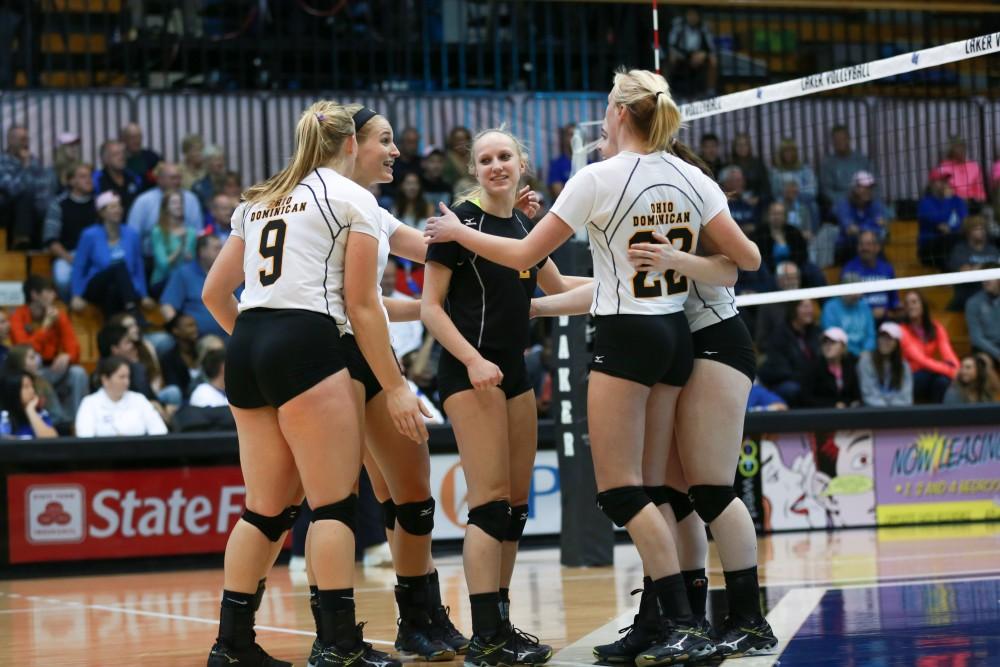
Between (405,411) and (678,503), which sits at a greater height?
(405,411)

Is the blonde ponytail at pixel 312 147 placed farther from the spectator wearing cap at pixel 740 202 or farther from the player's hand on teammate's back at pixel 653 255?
the spectator wearing cap at pixel 740 202

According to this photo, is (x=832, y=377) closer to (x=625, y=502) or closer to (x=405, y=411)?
(x=625, y=502)

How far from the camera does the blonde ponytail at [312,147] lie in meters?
4.59

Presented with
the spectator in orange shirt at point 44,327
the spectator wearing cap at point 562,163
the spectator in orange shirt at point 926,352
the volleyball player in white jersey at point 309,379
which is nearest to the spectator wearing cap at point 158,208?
the spectator in orange shirt at point 44,327

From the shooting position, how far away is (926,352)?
1156 centimetres

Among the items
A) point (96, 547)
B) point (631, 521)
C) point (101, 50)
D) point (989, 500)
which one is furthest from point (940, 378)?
point (101, 50)

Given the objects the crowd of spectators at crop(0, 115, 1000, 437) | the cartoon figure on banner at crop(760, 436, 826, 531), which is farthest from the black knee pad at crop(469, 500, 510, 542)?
the cartoon figure on banner at crop(760, 436, 826, 531)

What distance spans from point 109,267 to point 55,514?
2.55m

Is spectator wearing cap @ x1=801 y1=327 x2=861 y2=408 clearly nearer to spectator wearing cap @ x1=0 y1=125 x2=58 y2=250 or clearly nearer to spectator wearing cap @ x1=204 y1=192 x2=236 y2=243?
spectator wearing cap @ x1=204 y1=192 x2=236 y2=243

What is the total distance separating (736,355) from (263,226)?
1.69 metres

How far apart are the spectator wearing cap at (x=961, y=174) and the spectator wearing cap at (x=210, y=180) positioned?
633 centimetres

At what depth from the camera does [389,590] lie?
7.59 m

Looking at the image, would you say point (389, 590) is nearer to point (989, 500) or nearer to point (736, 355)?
point (736, 355)

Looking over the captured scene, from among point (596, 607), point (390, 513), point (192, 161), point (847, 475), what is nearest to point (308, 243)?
point (390, 513)
